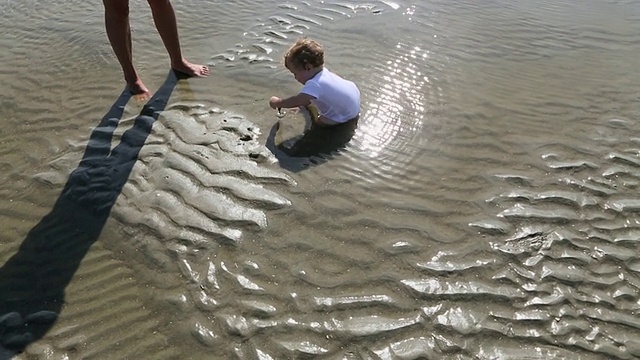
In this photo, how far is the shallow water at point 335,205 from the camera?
351cm

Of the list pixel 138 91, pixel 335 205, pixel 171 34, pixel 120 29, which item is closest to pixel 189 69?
pixel 171 34

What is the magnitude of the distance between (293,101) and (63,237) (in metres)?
2.25

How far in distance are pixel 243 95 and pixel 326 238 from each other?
2272mm

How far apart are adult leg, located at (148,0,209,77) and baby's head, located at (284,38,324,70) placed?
1515mm

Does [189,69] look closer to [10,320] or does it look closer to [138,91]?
[138,91]

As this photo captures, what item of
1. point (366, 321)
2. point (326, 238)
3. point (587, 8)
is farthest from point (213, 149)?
point (587, 8)

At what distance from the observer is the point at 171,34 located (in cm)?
568

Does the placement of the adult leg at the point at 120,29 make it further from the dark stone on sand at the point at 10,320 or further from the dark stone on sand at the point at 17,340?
the dark stone on sand at the point at 17,340

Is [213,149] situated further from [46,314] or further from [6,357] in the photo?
[6,357]

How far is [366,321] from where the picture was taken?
3547 millimetres

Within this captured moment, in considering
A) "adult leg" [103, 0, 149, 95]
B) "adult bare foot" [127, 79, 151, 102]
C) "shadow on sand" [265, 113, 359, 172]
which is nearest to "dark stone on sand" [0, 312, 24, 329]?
"shadow on sand" [265, 113, 359, 172]

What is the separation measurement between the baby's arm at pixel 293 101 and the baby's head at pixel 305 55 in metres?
0.27

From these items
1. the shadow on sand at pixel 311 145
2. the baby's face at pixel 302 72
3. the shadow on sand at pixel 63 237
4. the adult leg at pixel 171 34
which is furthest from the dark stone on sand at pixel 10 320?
the adult leg at pixel 171 34

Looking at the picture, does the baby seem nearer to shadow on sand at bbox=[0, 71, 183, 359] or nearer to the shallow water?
the shallow water
